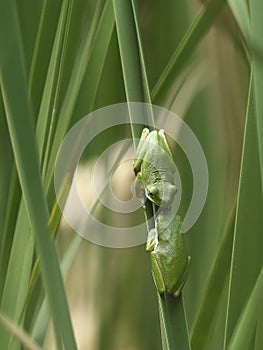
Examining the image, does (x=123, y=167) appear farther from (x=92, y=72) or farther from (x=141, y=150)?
(x=141, y=150)

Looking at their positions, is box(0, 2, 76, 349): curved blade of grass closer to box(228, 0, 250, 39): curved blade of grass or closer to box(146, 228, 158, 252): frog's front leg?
box(146, 228, 158, 252): frog's front leg

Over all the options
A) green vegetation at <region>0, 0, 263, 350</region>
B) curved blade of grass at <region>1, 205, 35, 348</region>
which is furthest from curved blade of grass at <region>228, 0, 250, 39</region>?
curved blade of grass at <region>1, 205, 35, 348</region>

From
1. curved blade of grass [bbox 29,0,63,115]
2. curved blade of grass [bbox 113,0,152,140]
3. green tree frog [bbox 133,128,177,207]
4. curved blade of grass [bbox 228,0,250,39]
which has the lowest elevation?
green tree frog [bbox 133,128,177,207]

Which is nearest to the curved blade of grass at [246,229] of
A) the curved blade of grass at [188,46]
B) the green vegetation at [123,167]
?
the green vegetation at [123,167]

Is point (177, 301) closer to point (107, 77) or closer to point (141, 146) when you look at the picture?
point (141, 146)

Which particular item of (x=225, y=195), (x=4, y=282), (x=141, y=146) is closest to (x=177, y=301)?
(x=141, y=146)

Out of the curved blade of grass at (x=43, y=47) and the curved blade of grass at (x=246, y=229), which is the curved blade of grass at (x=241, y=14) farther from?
the curved blade of grass at (x=43, y=47)

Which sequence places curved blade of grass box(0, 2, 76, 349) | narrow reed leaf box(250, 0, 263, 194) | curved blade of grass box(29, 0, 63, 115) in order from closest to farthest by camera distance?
1. curved blade of grass box(0, 2, 76, 349)
2. narrow reed leaf box(250, 0, 263, 194)
3. curved blade of grass box(29, 0, 63, 115)

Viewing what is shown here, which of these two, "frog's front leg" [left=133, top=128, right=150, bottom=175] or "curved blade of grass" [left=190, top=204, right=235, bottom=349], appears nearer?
"frog's front leg" [left=133, top=128, right=150, bottom=175]
